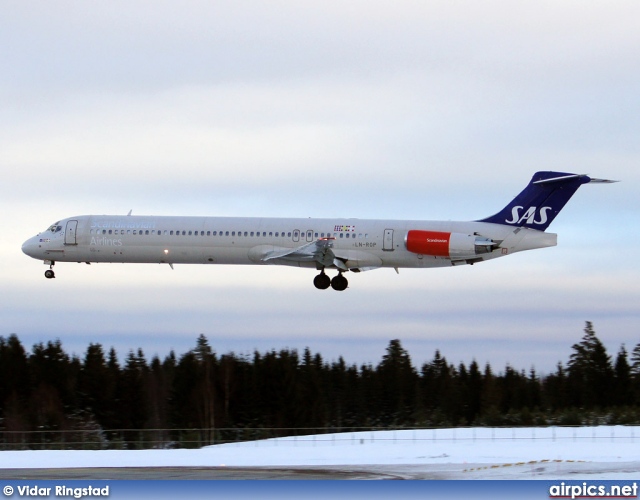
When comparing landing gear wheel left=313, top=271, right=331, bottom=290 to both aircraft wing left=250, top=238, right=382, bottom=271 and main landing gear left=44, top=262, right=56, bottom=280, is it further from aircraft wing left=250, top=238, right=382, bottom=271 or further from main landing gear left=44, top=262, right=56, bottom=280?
main landing gear left=44, top=262, right=56, bottom=280

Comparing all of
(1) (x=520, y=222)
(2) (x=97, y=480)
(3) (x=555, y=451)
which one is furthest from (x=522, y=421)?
(2) (x=97, y=480)

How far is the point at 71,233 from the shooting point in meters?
55.2

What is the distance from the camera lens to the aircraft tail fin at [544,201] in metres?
51.8

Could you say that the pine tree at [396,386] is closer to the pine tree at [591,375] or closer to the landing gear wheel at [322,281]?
the pine tree at [591,375]

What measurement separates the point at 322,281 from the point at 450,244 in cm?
704

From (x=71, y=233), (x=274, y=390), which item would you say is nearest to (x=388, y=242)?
(x=71, y=233)

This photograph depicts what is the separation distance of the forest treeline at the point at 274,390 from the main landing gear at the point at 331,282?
50.6m

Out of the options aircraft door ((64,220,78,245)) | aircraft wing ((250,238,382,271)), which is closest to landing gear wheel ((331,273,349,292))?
aircraft wing ((250,238,382,271))

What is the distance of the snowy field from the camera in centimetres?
3531

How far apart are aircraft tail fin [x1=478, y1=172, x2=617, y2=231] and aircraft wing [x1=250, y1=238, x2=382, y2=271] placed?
7314 mm

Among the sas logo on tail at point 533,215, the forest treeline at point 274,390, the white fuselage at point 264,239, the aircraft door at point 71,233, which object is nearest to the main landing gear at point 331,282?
the white fuselage at point 264,239

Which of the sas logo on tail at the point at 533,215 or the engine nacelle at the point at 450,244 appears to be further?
the sas logo on tail at the point at 533,215

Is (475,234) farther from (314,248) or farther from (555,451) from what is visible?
(555,451)

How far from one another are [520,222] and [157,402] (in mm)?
Answer: 71293
